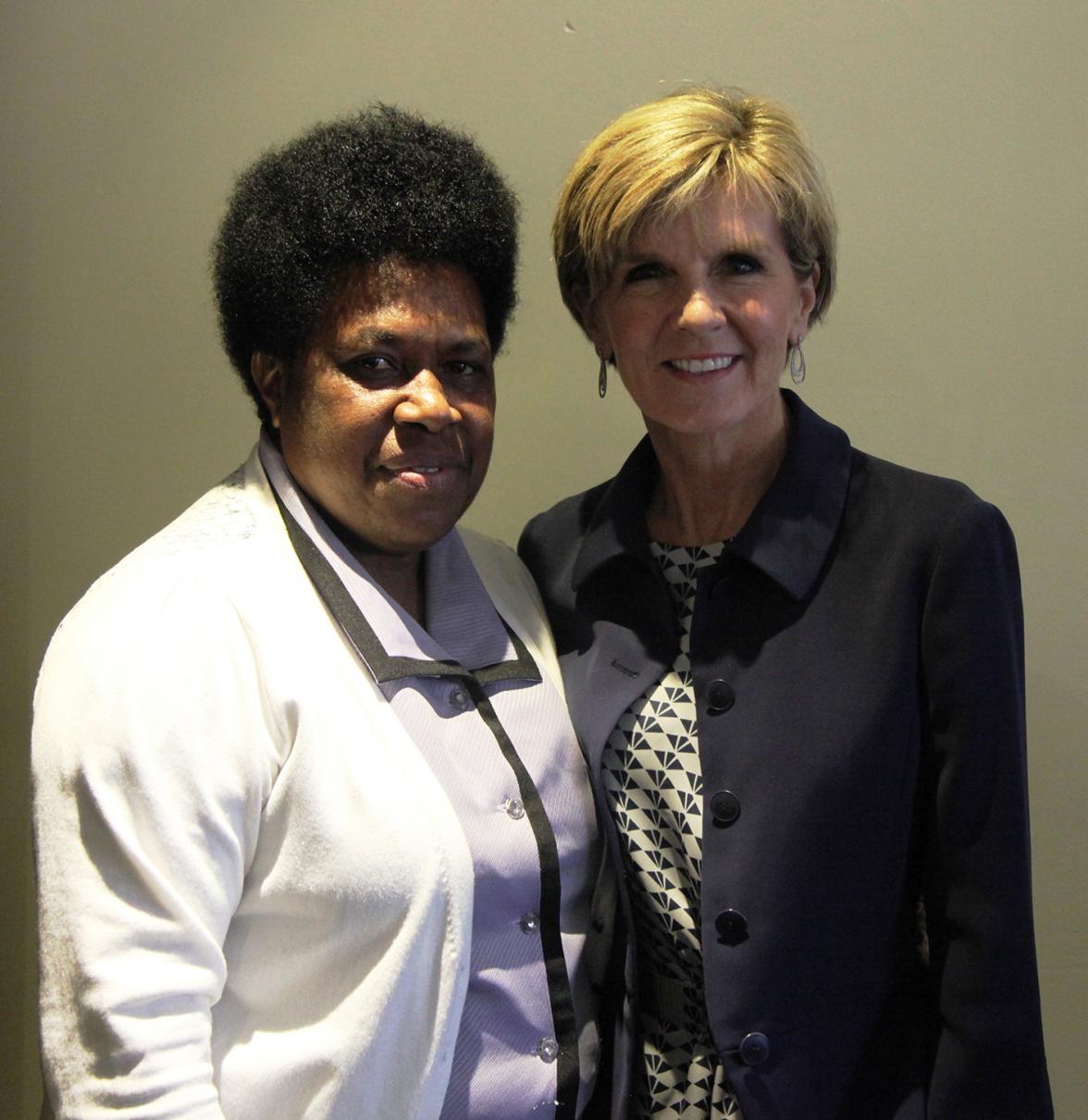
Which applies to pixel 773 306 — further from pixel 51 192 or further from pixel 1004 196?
pixel 51 192

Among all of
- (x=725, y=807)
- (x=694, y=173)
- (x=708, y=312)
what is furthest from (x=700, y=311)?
(x=725, y=807)

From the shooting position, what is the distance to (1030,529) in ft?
6.11

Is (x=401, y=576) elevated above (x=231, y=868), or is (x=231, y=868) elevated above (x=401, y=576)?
(x=401, y=576)

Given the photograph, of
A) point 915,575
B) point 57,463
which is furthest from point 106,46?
point 915,575

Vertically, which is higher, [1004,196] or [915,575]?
[1004,196]

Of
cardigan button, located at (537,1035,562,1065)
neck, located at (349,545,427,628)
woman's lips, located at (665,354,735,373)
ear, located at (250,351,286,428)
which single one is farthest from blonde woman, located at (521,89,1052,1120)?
ear, located at (250,351,286,428)

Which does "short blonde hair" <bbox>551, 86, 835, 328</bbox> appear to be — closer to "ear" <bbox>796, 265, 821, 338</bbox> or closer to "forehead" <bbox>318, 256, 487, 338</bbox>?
"ear" <bbox>796, 265, 821, 338</bbox>

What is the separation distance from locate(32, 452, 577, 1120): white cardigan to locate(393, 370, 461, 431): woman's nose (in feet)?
0.78

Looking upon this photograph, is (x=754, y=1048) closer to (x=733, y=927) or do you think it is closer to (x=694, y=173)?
(x=733, y=927)

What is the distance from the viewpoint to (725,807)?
4.52 ft

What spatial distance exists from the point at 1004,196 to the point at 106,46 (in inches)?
55.4

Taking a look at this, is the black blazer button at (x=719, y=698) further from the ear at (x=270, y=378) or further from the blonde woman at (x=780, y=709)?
the ear at (x=270, y=378)

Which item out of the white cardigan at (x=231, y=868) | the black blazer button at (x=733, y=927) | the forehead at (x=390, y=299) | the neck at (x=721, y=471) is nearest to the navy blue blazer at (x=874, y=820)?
the black blazer button at (x=733, y=927)

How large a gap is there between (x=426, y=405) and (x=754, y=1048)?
0.77m
